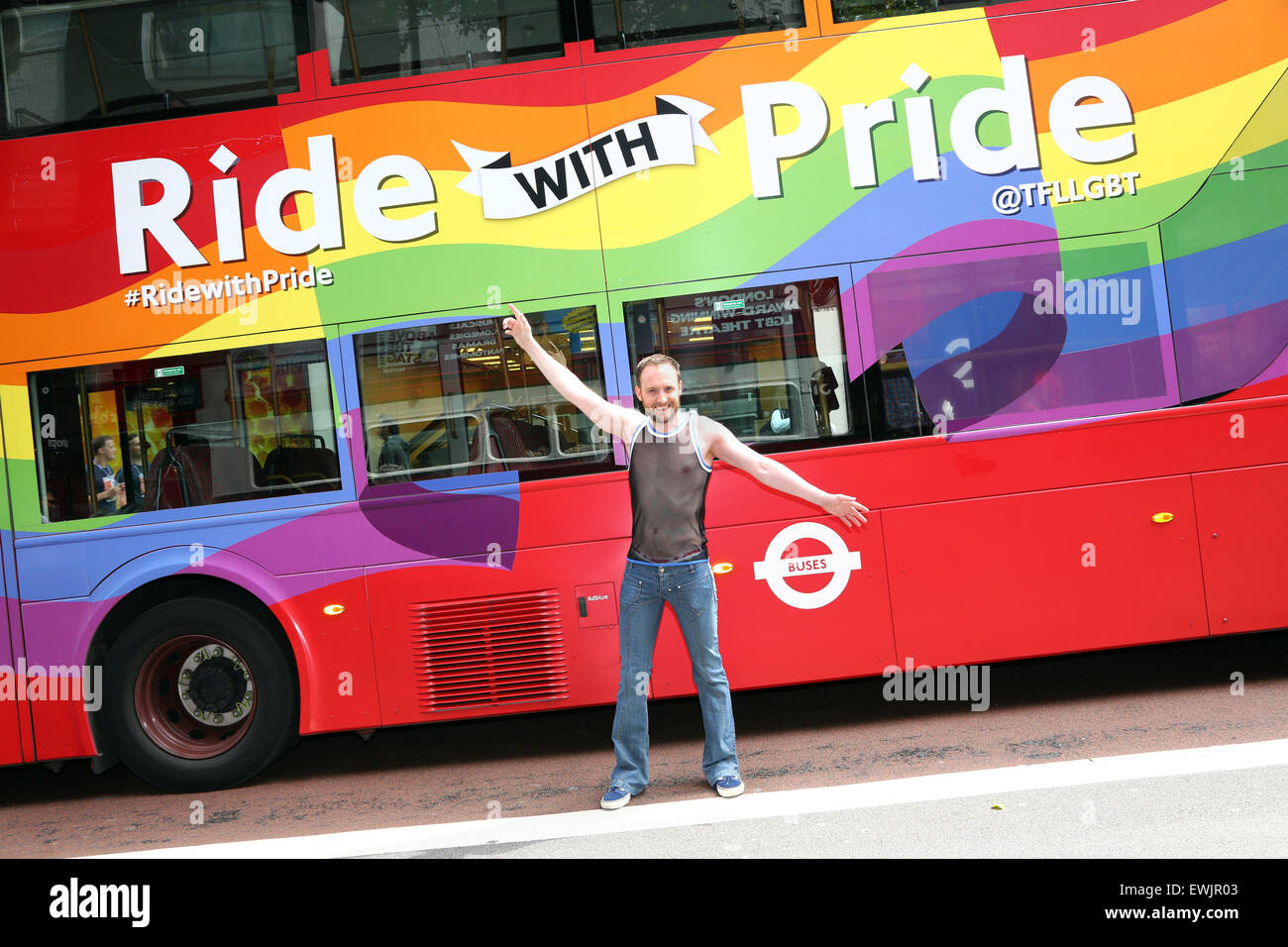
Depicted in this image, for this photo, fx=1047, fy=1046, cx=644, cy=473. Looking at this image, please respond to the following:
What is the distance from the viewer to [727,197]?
5.74 metres

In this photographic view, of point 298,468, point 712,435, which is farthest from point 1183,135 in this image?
point 298,468

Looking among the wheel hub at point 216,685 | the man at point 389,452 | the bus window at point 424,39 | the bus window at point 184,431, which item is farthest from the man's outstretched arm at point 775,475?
the wheel hub at point 216,685

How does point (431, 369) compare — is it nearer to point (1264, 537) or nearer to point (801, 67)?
point (801, 67)

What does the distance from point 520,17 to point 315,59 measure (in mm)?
1155

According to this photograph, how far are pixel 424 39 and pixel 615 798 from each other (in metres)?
4.17

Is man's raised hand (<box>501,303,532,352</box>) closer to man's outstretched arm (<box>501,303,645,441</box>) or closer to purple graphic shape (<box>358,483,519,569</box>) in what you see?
man's outstretched arm (<box>501,303,645,441</box>)

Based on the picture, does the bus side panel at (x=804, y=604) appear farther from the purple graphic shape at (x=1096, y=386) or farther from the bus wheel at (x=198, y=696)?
the bus wheel at (x=198, y=696)

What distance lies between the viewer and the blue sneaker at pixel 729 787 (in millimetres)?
4926

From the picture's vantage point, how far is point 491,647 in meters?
5.74

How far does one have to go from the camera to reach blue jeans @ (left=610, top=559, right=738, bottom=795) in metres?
4.88

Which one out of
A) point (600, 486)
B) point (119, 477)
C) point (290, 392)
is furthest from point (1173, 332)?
point (119, 477)

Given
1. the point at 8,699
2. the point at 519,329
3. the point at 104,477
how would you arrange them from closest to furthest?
1. the point at 519,329
2. the point at 8,699
3. the point at 104,477

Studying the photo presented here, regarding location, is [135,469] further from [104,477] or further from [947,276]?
[947,276]

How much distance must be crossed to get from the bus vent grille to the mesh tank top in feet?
3.65
